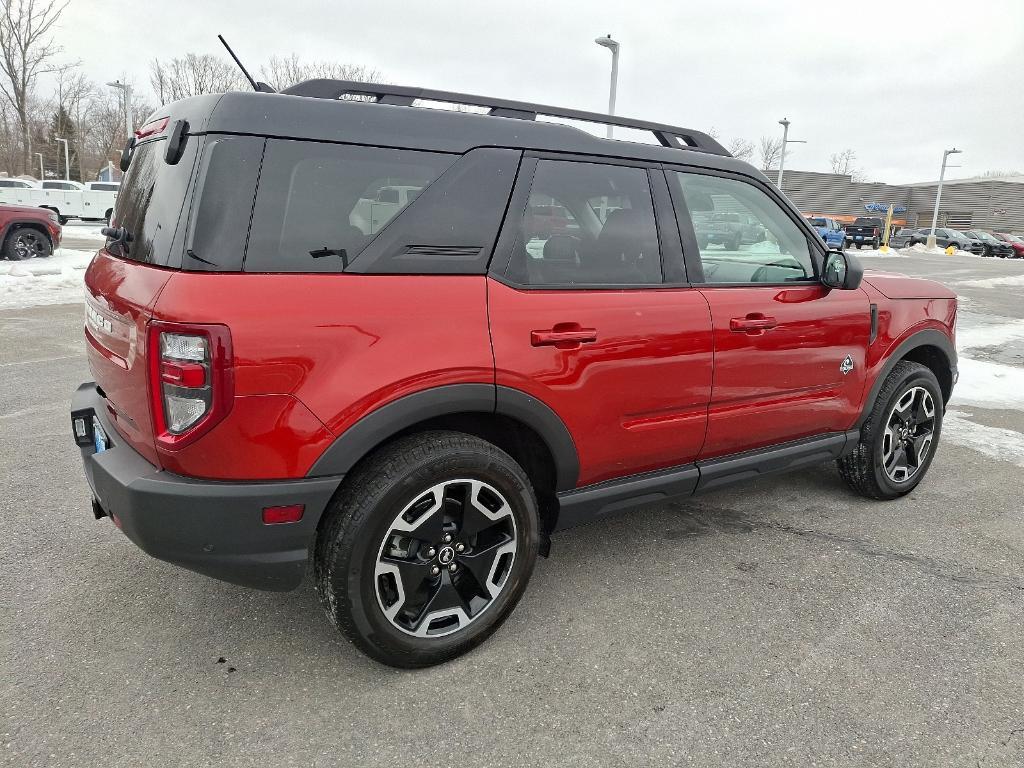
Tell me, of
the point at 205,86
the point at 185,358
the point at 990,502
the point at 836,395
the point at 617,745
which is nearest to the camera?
the point at 185,358

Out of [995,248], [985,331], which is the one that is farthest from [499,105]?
[995,248]

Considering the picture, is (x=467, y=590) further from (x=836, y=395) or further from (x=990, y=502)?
(x=990, y=502)

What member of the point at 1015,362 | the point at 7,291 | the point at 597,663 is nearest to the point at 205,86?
the point at 7,291

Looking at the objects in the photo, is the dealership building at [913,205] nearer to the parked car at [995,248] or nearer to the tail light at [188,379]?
the parked car at [995,248]

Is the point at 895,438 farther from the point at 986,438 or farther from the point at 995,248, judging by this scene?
the point at 995,248

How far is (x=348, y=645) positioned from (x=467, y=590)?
48 cm

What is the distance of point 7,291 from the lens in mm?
10805

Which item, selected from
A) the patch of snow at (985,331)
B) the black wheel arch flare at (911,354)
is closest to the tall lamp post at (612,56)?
the patch of snow at (985,331)

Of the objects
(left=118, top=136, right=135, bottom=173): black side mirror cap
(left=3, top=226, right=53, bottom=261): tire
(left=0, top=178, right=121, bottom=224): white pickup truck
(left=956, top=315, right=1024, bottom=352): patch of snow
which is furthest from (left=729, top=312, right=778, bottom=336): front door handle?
(left=0, top=178, right=121, bottom=224): white pickup truck

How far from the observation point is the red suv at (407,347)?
2.10 metres

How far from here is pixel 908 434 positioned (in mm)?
4062

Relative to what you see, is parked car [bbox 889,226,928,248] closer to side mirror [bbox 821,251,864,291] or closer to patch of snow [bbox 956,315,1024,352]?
patch of snow [bbox 956,315,1024,352]

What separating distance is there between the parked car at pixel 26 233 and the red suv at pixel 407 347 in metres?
13.1

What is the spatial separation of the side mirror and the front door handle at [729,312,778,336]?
44cm
